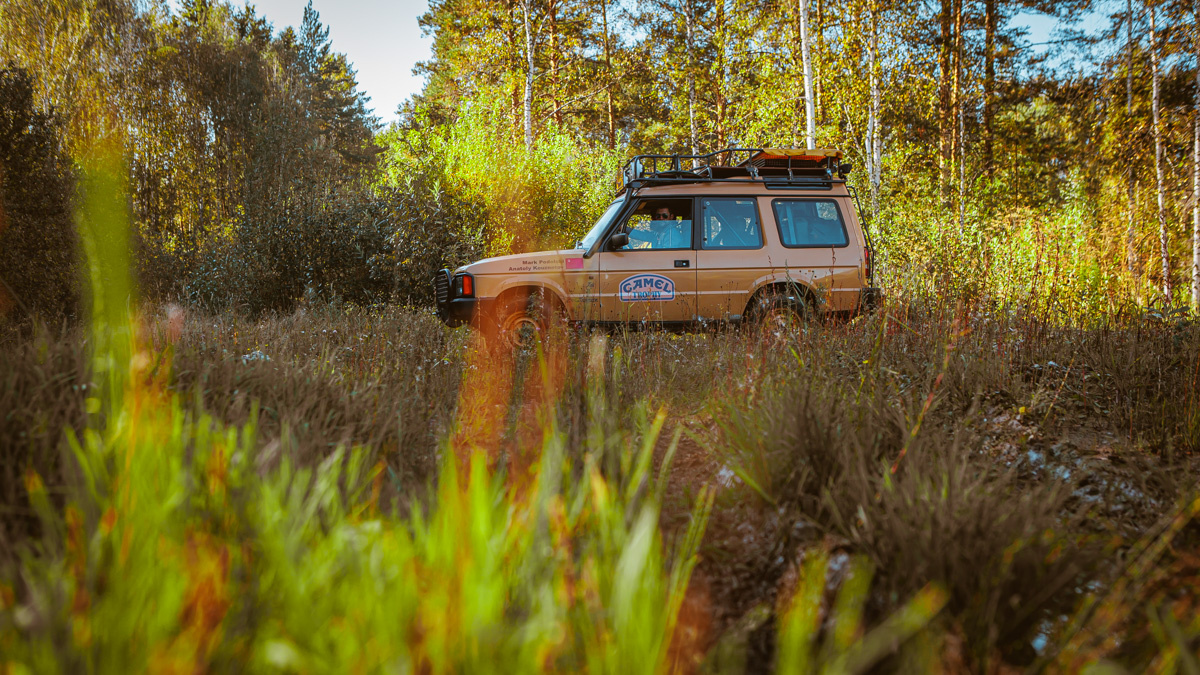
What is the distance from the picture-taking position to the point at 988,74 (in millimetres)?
18844

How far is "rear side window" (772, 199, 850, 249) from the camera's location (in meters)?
7.09

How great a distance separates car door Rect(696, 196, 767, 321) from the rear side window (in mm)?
305

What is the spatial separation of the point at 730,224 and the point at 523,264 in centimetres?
239

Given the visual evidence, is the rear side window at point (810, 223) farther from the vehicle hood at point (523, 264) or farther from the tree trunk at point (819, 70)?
the tree trunk at point (819, 70)

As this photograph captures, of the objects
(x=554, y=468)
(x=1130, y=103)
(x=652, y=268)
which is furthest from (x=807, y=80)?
(x=554, y=468)

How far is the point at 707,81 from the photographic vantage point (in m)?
20.0

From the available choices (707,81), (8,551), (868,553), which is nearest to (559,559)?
(868,553)

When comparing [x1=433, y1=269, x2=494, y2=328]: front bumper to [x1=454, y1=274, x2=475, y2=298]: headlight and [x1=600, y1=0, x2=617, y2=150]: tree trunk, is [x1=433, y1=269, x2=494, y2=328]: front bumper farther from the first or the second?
[x1=600, y1=0, x2=617, y2=150]: tree trunk

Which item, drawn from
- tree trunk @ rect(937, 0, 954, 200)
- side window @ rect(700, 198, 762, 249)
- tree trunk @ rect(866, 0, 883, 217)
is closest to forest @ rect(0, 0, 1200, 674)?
side window @ rect(700, 198, 762, 249)

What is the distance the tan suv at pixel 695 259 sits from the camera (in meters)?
6.62

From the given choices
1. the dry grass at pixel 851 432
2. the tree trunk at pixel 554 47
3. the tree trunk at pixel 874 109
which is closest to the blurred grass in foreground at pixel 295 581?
the dry grass at pixel 851 432

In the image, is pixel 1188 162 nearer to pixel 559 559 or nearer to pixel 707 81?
pixel 707 81

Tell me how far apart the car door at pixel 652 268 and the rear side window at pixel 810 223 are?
1.11 metres

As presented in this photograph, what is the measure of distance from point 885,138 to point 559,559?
2135 cm
